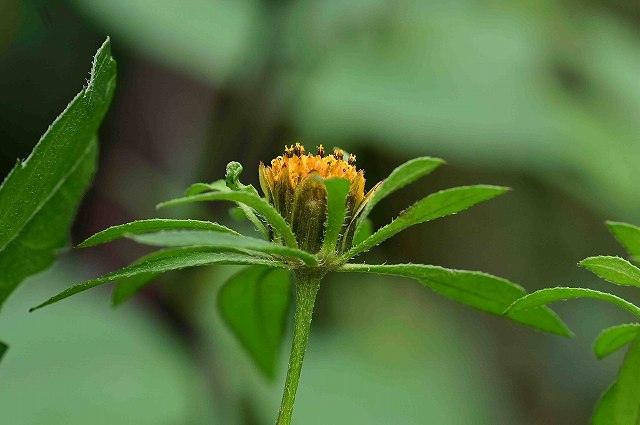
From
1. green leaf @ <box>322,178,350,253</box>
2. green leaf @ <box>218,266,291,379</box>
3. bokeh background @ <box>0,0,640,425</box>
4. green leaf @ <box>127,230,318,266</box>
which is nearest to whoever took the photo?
green leaf @ <box>127,230,318,266</box>

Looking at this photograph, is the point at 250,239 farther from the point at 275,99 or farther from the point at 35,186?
the point at 275,99

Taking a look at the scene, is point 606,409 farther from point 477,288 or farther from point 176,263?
point 176,263

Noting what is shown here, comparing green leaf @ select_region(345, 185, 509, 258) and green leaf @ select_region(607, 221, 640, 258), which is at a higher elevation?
green leaf @ select_region(607, 221, 640, 258)

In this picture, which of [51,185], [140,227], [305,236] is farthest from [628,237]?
[51,185]

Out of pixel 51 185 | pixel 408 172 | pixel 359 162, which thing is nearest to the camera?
pixel 408 172

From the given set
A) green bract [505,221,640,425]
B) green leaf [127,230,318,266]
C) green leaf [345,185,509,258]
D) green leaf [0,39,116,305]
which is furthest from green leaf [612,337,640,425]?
green leaf [0,39,116,305]

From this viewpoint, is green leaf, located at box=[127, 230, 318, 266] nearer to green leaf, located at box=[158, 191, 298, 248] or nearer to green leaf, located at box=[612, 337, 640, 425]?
green leaf, located at box=[158, 191, 298, 248]

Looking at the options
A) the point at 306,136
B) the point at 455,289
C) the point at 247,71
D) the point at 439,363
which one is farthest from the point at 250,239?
the point at 439,363
